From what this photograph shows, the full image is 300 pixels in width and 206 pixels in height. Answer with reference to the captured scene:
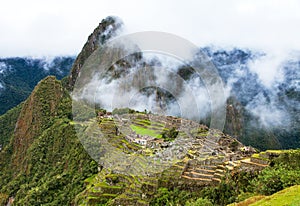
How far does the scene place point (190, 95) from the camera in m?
30.5

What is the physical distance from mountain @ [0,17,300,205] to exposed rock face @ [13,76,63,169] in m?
0.20

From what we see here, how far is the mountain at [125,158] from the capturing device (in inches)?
848

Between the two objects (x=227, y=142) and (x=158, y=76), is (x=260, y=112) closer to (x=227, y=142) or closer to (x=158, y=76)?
(x=158, y=76)

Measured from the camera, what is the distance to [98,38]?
119m

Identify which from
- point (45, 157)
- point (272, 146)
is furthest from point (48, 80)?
point (272, 146)

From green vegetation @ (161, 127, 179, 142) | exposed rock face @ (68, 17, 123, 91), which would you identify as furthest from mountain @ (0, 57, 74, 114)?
green vegetation @ (161, 127, 179, 142)

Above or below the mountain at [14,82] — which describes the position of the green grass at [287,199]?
below

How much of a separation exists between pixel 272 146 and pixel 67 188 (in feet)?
221

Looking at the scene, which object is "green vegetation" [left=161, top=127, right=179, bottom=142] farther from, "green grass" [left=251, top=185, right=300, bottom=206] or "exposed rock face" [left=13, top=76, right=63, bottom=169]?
"exposed rock face" [left=13, top=76, right=63, bottom=169]

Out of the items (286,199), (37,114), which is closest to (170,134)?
(286,199)

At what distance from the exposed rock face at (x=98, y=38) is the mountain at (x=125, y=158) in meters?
28.2

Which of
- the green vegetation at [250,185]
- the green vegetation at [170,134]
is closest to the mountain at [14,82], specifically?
the green vegetation at [170,134]

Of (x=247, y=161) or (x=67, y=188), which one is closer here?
(x=247, y=161)

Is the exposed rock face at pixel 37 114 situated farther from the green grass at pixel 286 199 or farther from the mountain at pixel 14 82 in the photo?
the mountain at pixel 14 82
